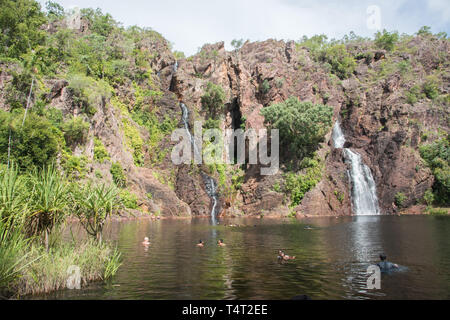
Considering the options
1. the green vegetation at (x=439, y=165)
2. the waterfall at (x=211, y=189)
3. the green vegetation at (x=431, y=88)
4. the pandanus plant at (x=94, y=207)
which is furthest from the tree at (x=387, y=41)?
the pandanus plant at (x=94, y=207)

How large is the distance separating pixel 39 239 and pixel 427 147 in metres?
71.9

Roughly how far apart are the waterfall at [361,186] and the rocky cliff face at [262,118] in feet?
4.43

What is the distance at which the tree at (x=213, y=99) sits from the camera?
75625 mm

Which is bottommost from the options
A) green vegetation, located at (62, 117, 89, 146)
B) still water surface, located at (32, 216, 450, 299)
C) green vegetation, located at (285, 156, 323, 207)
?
still water surface, located at (32, 216, 450, 299)

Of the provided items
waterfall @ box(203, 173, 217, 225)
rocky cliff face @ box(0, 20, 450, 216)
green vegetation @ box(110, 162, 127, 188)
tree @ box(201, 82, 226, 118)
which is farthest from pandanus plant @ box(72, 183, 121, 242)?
tree @ box(201, 82, 226, 118)

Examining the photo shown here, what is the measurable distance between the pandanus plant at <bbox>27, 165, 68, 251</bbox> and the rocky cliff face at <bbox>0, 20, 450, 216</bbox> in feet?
131

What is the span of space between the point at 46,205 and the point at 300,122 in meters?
55.5

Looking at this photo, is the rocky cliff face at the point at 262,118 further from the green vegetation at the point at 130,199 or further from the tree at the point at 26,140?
the tree at the point at 26,140

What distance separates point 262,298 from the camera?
12.1m

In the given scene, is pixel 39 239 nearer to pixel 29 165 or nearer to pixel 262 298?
pixel 262 298

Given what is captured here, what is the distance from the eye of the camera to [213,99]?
3019 inches

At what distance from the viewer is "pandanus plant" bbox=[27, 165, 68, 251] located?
44.3 ft

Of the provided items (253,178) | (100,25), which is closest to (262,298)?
(253,178)

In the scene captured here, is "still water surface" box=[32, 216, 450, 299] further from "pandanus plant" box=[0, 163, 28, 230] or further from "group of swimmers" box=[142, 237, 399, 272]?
"pandanus plant" box=[0, 163, 28, 230]
